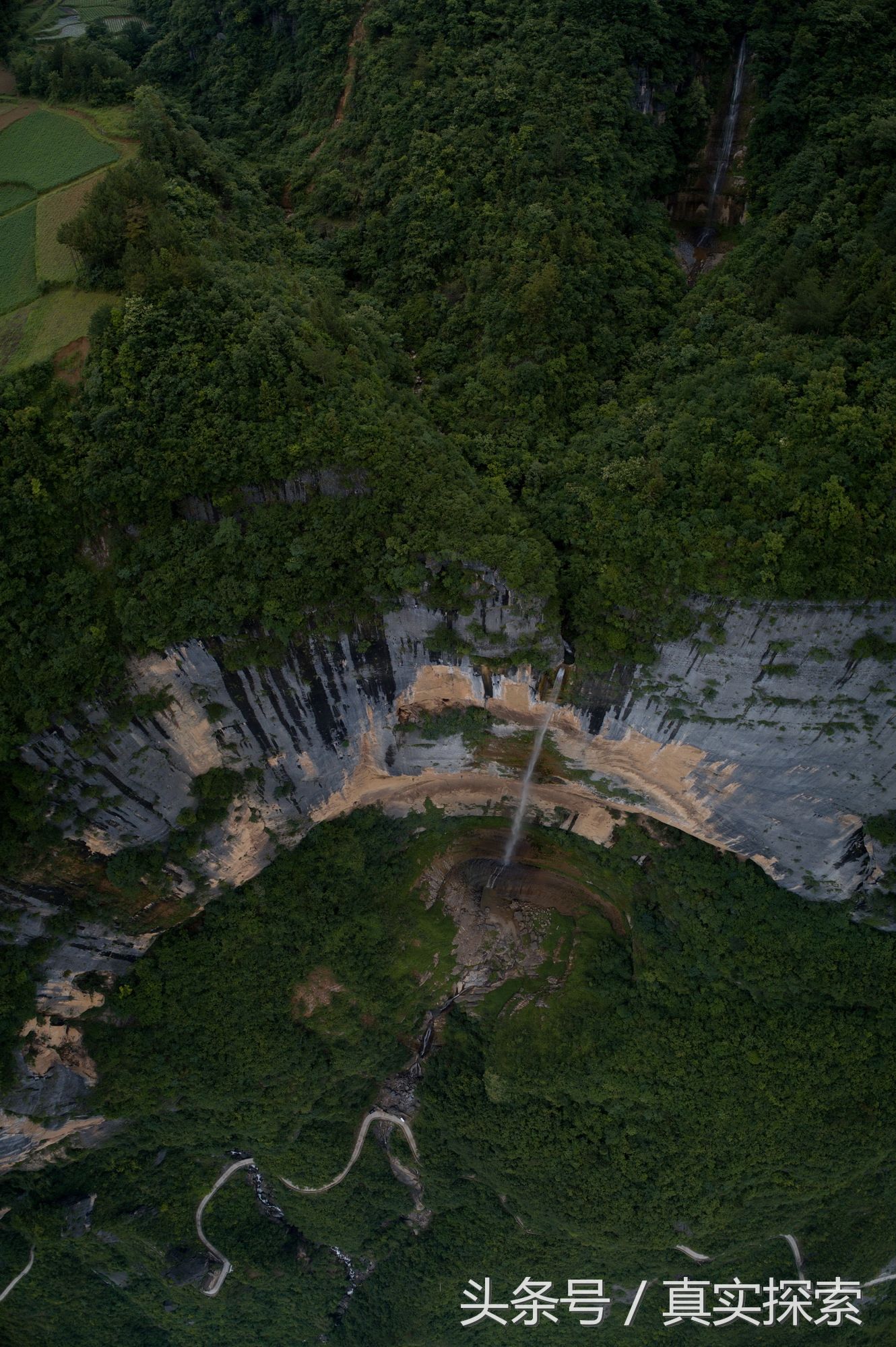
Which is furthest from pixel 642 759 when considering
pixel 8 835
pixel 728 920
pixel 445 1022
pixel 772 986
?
pixel 8 835

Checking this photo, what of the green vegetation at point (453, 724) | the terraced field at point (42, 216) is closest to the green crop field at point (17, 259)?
the terraced field at point (42, 216)

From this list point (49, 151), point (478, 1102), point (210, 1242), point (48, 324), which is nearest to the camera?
point (48, 324)

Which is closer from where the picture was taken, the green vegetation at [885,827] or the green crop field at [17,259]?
the green crop field at [17,259]

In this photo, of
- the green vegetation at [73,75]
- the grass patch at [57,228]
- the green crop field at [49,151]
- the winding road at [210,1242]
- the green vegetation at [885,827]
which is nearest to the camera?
the grass patch at [57,228]

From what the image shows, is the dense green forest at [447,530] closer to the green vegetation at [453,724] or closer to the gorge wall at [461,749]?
the gorge wall at [461,749]

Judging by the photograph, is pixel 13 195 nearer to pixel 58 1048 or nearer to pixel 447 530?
pixel 447 530

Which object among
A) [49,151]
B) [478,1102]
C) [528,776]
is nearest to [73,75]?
[49,151]
